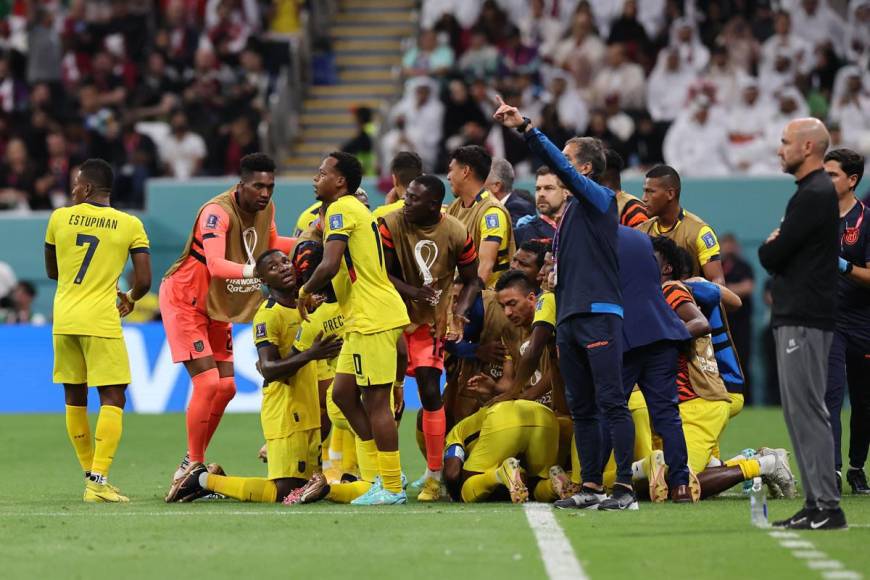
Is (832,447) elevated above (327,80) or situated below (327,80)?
below

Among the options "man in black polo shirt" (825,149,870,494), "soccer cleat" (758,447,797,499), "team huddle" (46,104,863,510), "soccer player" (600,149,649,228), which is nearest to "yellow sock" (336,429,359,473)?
"team huddle" (46,104,863,510)

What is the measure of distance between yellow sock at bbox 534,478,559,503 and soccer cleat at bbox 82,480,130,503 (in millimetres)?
2730

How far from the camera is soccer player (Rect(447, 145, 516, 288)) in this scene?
11.5m

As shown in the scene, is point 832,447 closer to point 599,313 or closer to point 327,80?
point 599,313

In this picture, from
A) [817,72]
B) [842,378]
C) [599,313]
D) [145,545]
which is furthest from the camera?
[817,72]

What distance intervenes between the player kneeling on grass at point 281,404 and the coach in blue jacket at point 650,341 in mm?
1909

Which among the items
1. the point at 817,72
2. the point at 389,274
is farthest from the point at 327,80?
the point at 389,274

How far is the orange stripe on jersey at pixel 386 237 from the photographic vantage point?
34.7ft

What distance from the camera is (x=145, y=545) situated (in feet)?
26.0

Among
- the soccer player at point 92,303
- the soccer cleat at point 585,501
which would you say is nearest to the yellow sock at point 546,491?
the soccer cleat at point 585,501

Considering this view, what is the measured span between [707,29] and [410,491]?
12.5 m

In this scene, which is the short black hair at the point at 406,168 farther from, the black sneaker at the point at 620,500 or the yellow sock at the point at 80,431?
the black sneaker at the point at 620,500

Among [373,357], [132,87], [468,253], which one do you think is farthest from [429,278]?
[132,87]

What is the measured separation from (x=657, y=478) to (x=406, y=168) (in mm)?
3238
